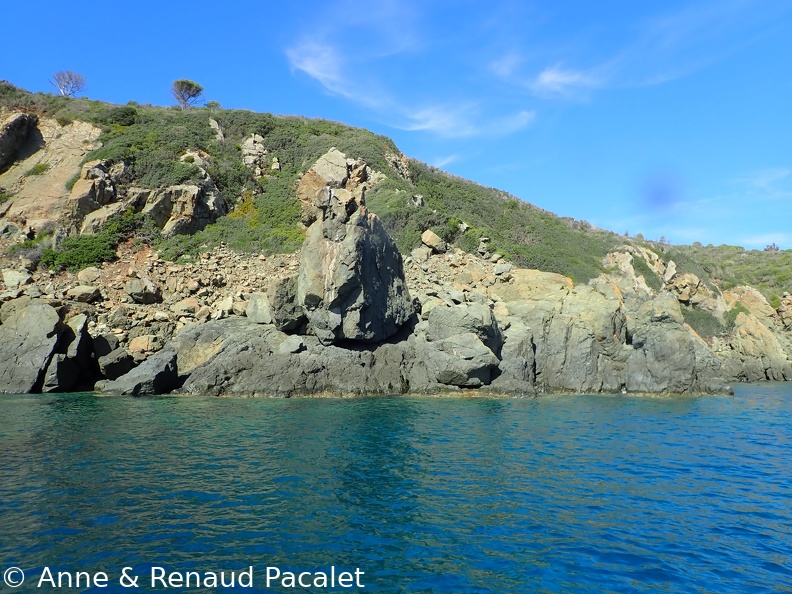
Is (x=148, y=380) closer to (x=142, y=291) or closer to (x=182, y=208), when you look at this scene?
(x=142, y=291)

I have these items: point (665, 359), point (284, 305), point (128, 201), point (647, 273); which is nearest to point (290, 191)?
point (128, 201)

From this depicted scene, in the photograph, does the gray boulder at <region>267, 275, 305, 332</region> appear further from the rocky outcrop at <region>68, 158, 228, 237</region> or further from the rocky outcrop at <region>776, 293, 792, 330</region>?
the rocky outcrop at <region>776, 293, 792, 330</region>

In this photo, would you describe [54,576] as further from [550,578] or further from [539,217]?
[539,217]

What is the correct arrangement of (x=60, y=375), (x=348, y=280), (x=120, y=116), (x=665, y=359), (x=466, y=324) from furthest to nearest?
(x=120, y=116), (x=665, y=359), (x=466, y=324), (x=348, y=280), (x=60, y=375)

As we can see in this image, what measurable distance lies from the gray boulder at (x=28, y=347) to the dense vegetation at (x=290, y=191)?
8.97 m

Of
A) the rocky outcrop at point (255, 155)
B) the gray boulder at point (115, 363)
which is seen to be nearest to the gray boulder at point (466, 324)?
the gray boulder at point (115, 363)

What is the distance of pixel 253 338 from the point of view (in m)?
26.5

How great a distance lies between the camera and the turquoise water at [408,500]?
782 cm

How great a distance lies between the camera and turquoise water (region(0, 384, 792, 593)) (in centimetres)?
782

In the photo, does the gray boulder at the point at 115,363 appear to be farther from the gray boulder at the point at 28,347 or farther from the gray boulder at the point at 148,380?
the gray boulder at the point at 28,347

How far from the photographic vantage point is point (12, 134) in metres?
42.1

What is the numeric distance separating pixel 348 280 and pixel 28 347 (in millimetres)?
15560

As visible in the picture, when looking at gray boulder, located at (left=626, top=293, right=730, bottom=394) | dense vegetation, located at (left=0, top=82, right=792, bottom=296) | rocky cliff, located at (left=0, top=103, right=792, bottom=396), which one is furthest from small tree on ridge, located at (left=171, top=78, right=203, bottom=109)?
gray boulder, located at (left=626, top=293, right=730, bottom=394)

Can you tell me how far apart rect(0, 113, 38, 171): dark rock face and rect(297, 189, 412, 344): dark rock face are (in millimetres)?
30491
